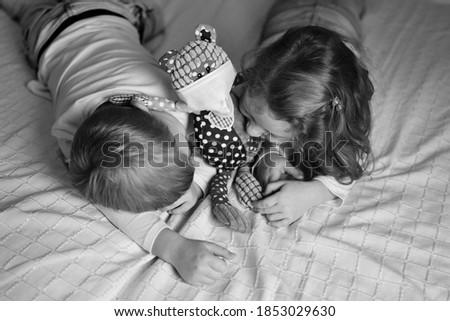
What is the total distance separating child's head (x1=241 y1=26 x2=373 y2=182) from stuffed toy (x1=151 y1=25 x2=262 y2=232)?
2.3 inches

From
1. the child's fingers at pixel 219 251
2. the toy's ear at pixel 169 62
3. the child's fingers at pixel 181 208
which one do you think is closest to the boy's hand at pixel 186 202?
the child's fingers at pixel 181 208

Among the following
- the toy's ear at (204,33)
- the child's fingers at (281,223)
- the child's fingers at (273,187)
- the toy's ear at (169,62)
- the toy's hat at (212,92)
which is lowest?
the child's fingers at (281,223)

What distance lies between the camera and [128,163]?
2.43 ft

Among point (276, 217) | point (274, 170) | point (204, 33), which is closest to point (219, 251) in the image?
point (276, 217)

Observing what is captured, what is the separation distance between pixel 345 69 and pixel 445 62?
20.5 inches

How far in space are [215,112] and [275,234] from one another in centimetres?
25

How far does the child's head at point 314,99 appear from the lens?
84 cm

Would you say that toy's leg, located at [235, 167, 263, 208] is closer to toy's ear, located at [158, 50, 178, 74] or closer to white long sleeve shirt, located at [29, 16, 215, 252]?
white long sleeve shirt, located at [29, 16, 215, 252]

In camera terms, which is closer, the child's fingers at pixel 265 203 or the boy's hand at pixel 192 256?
the boy's hand at pixel 192 256

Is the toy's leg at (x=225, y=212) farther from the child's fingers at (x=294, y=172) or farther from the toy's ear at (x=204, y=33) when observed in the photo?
the toy's ear at (x=204, y=33)

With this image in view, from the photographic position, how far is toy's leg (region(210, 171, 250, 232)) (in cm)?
87

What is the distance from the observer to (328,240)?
858 mm

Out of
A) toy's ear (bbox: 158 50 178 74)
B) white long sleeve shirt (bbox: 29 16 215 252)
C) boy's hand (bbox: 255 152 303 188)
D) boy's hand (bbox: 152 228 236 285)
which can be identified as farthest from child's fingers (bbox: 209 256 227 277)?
toy's ear (bbox: 158 50 178 74)
